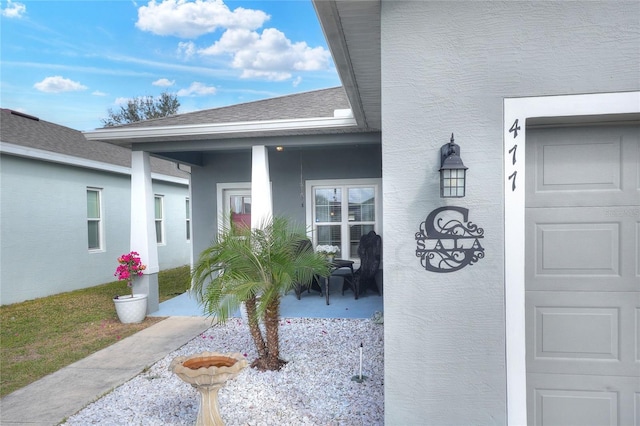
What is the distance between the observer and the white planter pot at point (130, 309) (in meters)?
5.91

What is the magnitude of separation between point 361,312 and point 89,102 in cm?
2768

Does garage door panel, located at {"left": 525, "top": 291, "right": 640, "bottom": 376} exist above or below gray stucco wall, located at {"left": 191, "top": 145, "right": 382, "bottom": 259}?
below

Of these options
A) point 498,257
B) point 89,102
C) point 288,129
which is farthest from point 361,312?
point 89,102

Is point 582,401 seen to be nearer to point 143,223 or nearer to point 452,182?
point 452,182

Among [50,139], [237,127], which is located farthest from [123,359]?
[50,139]

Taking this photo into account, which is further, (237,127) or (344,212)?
(344,212)

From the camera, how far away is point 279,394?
340 centimetres

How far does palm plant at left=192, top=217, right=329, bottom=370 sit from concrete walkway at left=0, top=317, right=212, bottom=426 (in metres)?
1.28

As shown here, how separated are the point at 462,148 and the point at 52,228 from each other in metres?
9.38

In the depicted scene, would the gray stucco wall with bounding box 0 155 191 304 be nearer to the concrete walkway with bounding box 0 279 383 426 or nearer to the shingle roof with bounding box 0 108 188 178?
the shingle roof with bounding box 0 108 188 178

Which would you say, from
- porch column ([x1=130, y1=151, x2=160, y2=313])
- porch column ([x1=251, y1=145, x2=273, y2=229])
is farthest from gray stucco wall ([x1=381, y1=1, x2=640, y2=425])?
porch column ([x1=130, y1=151, x2=160, y2=313])

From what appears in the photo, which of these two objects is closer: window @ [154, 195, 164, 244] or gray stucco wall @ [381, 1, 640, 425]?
gray stucco wall @ [381, 1, 640, 425]

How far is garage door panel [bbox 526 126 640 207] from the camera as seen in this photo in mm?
2201

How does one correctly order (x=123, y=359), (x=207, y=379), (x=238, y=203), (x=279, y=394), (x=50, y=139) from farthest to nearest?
(x=50, y=139), (x=238, y=203), (x=123, y=359), (x=279, y=394), (x=207, y=379)
